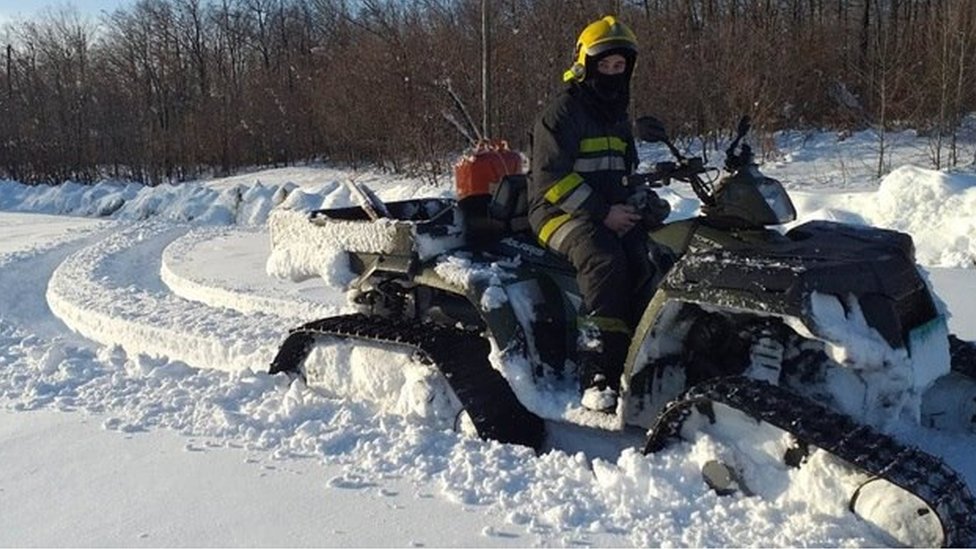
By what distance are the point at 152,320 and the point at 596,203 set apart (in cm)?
490

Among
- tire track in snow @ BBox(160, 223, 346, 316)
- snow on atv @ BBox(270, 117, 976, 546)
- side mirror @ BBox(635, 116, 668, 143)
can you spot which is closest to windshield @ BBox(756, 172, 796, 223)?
snow on atv @ BBox(270, 117, 976, 546)

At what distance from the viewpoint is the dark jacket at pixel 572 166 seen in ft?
14.0

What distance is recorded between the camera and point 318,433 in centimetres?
465

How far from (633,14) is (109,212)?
14629mm

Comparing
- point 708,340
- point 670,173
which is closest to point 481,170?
point 670,173

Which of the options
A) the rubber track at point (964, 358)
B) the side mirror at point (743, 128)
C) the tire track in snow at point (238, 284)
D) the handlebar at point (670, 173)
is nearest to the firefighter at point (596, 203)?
the handlebar at point (670, 173)

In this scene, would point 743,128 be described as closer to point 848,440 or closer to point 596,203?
point 596,203

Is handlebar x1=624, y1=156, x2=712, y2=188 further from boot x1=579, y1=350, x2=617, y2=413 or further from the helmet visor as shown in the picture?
boot x1=579, y1=350, x2=617, y2=413

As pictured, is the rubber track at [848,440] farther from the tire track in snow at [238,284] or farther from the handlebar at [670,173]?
the tire track in snow at [238,284]

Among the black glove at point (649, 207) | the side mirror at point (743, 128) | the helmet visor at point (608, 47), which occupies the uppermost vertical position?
the helmet visor at point (608, 47)

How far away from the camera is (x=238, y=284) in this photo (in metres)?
9.73

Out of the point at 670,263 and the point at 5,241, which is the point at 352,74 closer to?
the point at 5,241

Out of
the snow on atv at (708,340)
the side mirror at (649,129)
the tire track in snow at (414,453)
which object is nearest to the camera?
the snow on atv at (708,340)

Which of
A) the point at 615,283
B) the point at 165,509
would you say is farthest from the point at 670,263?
the point at 165,509
